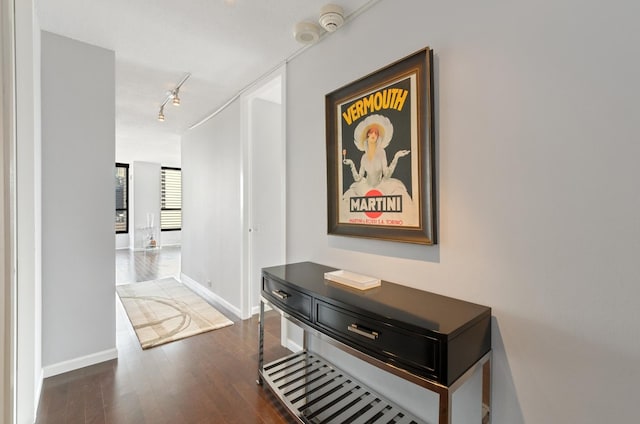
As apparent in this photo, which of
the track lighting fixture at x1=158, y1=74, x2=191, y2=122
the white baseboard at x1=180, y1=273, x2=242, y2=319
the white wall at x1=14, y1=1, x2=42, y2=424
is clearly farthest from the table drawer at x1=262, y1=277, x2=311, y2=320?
the track lighting fixture at x1=158, y1=74, x2=191, y2=122

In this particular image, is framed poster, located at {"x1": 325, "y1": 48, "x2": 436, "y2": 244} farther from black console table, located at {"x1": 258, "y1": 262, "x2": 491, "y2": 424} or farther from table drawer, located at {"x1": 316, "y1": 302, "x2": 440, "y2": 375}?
table drawer, located at {"x1": 316, "y1": 302, "x2": 440, "y2": 375}

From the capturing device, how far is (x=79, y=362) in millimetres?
2256

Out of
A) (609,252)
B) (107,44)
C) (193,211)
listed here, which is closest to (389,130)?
(609,252)

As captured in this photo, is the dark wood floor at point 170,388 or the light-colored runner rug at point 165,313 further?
the light-colored runner rug at point 165,313

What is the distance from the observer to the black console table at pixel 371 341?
1.07m

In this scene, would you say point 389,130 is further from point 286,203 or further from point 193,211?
point 193,211

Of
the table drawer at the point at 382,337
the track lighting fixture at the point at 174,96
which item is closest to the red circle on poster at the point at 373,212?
the table drawer at the point at 382,337

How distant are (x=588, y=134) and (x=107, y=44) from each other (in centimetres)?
311

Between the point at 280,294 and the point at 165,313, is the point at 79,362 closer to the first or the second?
the point at 165,313

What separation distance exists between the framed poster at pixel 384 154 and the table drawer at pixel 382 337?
1.69 ft

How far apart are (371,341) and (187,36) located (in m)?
2.40

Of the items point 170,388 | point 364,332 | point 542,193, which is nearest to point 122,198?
point 170,388

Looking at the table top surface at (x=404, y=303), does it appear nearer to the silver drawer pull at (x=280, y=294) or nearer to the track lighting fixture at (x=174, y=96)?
the silver drawer pull at (x=280, y=294)

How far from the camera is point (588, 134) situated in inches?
40.4
